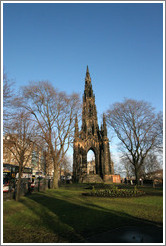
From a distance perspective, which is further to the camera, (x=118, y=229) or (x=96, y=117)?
(x=96, y=117)

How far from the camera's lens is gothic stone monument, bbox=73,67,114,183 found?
3802 cm

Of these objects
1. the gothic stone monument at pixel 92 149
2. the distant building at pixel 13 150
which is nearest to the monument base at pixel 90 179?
the gothic stone monument at pixel 92 149

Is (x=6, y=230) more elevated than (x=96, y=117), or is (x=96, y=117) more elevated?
(x=96, y=117)

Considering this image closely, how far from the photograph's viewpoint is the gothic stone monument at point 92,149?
38019mm

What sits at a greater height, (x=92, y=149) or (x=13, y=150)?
(x=13, y=150)

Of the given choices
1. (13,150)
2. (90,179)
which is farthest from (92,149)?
(13,150)

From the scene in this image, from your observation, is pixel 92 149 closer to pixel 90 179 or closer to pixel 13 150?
pixel 90 179

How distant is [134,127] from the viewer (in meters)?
27.4

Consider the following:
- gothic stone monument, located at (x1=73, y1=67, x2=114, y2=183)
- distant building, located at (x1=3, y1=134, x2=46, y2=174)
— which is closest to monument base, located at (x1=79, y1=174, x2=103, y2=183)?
gothic stone monument, located at (x1=73, y1=67, x2=114, y2=183)

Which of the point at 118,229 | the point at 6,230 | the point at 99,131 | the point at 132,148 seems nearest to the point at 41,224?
the point at 6,230

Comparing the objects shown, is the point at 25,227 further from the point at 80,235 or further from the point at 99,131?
the point at 99,131

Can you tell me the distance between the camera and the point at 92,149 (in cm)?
4366

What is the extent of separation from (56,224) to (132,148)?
79.0 ft

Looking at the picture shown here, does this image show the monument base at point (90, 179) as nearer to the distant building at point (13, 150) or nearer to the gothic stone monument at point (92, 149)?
the gothic stone monument at point (92, 149)
